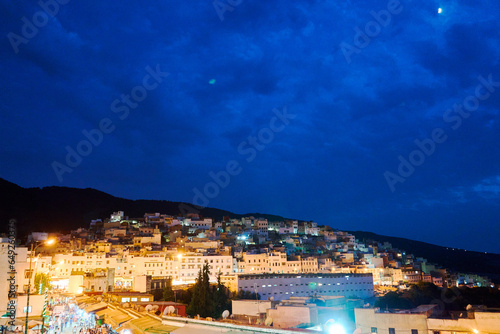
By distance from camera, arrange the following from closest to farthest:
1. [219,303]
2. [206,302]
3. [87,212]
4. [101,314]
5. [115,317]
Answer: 1. [115,317]
2. [101,314]
3. [206,302]
4. [219,303]
5. [87,212]

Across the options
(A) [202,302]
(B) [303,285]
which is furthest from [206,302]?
(B) [303,285]

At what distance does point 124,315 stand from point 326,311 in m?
9.44

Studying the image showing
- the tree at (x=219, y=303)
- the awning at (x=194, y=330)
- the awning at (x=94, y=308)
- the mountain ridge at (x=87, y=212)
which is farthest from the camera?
the mountain ridge at (x=87, y=212)

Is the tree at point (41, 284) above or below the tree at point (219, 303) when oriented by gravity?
above

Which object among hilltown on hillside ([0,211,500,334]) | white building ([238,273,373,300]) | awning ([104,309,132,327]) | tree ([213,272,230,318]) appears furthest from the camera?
white building ([238,273,373,300])

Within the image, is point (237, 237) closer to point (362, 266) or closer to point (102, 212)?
point (362, 266)

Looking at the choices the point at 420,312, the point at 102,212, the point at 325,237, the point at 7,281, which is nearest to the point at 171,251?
the point at 7,281

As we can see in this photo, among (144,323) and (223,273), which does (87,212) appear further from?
(144,323)

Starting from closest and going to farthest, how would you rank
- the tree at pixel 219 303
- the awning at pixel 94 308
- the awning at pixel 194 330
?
the awning at pixel 194 330 → the awning at pixel 94 308 → the tree at pixel 219 303

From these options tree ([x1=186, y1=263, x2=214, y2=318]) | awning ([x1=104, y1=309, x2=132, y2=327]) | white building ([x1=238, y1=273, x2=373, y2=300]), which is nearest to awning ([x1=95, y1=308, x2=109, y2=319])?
awning ([x1=104, y1=309, x2=132, y2=327])

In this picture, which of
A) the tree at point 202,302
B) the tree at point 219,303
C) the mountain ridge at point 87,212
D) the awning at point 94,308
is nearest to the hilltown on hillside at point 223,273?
the awning at point 94,308

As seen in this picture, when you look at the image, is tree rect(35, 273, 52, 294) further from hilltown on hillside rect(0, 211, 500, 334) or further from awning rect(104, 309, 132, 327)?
awning rect(104, 309, 132, 327)

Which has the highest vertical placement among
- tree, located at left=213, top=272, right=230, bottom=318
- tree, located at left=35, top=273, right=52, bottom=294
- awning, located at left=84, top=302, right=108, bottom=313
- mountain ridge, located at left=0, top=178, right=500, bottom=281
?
mountain ridge, located at left=0, top=178, right=500, bottom=281

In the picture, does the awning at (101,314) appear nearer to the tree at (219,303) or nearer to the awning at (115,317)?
the awning at (115,317)
